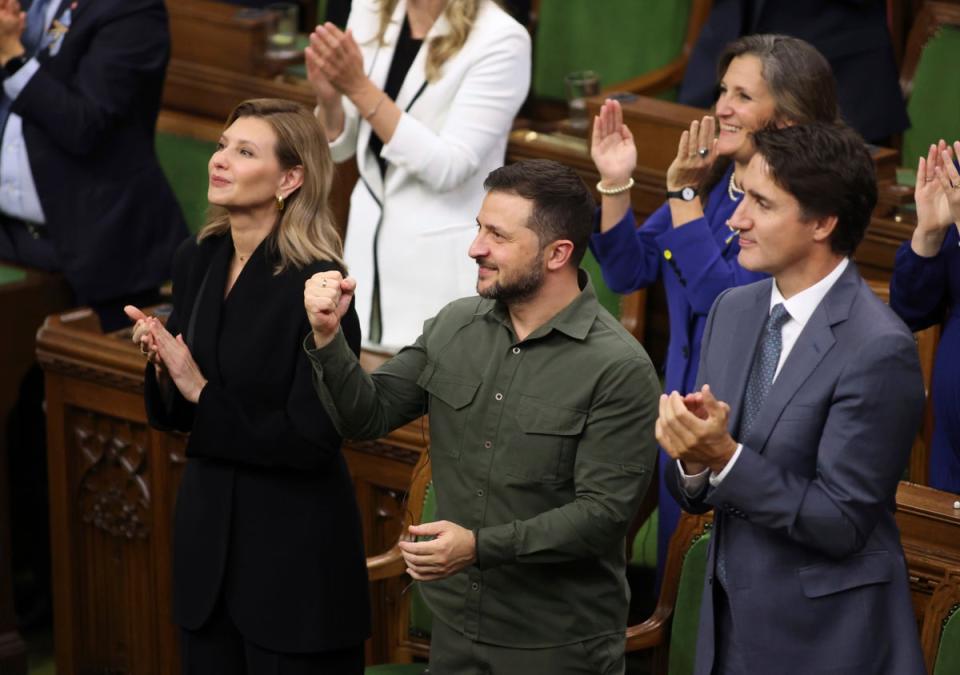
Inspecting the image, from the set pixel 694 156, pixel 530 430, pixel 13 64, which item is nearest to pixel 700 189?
pixel 694 156

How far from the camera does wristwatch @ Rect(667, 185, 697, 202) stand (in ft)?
9.41

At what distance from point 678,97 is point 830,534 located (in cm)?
257

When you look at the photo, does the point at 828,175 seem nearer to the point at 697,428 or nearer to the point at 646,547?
the point at 697,428

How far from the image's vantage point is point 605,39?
469cm

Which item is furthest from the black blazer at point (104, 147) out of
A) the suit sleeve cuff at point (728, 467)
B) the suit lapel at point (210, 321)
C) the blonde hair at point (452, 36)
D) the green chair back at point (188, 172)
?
the suit sleeve cuff at point (728, 467)

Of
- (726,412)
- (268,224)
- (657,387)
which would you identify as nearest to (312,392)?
(268,224)

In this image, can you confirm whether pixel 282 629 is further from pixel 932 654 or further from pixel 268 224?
pixel 932 654

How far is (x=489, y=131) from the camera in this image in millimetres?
3375

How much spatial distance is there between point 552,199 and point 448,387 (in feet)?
0.98

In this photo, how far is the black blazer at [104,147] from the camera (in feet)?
12.4

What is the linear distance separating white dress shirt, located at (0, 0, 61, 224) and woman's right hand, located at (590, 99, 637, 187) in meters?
1.50

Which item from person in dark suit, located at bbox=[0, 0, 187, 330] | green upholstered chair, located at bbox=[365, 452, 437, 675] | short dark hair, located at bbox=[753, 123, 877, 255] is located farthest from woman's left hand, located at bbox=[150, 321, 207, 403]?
person in dark suit, located at bbox=[0, 0, 187, 330]

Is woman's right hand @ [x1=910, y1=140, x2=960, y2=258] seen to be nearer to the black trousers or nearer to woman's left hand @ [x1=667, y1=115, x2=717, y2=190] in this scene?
woman's left hand @ [x1=667, y1=115, x2=717, y2=190]

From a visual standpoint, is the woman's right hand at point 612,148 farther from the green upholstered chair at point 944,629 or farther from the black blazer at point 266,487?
the green upholstered chair at point 944,629
